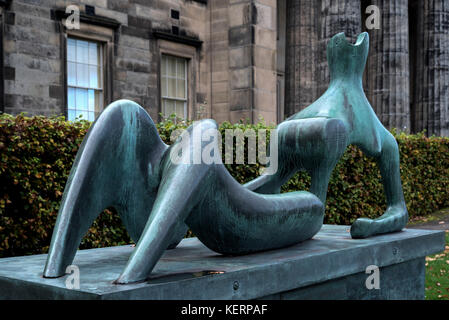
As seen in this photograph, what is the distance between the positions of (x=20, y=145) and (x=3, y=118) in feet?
1.33

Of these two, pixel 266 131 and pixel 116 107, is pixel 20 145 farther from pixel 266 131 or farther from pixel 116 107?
pixel 266 131

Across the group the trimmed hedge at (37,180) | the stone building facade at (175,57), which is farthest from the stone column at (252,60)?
the trimmed hedge at (37,180)

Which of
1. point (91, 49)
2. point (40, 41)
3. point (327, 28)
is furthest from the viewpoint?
point (327, 28)

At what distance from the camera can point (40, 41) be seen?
12.3 meters

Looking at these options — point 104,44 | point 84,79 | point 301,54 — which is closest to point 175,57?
point 104,44

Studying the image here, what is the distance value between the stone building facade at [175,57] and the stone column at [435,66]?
3360 millimetres

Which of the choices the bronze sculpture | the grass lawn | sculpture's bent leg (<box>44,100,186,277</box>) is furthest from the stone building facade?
sculpture's bent leg (<box>44,100,186,277</box>)

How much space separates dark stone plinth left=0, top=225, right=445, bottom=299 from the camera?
2.82 meters

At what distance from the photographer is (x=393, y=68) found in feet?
64.2

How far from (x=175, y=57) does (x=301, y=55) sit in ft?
23.1

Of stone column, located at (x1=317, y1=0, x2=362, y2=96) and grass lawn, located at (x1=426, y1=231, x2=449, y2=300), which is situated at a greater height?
stone column, located at (x1=317, y1=0, x2=362, y2=96)

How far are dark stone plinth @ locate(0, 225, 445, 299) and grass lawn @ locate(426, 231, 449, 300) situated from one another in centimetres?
214

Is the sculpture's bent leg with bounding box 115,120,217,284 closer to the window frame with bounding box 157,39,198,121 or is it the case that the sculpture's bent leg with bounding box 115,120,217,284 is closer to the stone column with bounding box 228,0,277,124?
the stone column with bounding box 228,0,277,124
